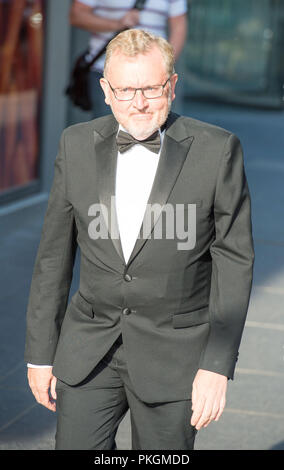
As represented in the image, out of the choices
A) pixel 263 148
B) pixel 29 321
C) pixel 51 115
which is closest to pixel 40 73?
pixel 51 115

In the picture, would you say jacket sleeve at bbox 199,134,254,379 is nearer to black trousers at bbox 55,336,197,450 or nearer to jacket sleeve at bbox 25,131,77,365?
black trousers at bbox 55,336,197,450

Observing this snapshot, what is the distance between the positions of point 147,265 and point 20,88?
21.1 feet

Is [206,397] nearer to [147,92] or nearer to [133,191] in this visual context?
[133,191]

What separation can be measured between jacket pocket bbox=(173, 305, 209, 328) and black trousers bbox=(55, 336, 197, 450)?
0.21 meters

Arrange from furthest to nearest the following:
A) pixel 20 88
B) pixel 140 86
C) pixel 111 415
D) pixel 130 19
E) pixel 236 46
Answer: pixel 236 46
pixel 20 88
pixel 130 19
pixel 111 415
pixel 140 86

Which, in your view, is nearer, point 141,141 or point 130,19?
point 141,141

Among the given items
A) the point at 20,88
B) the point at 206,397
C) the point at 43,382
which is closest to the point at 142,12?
the point at 20,88

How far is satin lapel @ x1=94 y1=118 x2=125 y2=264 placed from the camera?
290 centimetres

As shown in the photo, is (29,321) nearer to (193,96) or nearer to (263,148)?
(263,148)

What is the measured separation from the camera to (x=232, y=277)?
2881 mm

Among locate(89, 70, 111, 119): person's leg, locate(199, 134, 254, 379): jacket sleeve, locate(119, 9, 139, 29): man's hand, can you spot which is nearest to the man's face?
locate(199, 134, 254, 379): jacket sleeve

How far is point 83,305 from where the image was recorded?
10.1ft

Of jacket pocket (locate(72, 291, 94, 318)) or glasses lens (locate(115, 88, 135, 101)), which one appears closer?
glasses lens (locate(115, 88, 135, 101))

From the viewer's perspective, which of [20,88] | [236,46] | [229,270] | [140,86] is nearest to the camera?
[140,86]
